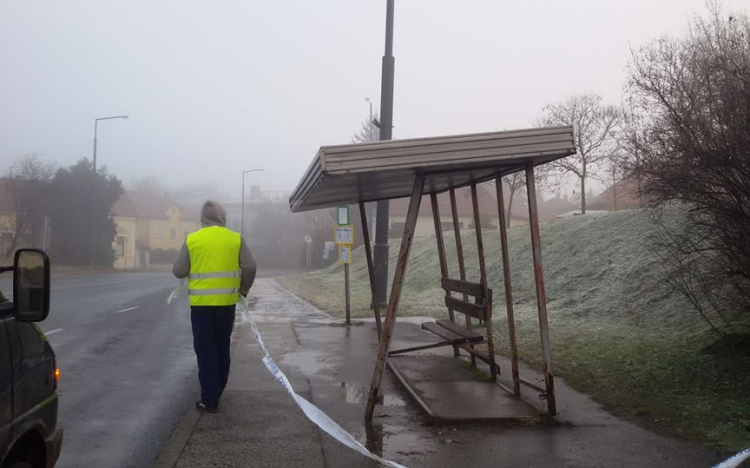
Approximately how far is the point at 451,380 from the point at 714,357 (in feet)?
9.49

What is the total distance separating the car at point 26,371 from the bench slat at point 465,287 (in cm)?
461

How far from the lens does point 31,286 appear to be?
2898 millimetres

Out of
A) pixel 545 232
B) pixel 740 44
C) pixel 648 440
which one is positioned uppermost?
pixel 740 44

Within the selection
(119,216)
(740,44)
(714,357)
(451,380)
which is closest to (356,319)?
(451,380)

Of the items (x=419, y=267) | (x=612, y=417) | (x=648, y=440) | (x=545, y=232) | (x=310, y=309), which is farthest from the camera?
(x=419, y=267)

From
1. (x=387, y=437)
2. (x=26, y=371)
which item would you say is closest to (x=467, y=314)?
(x=387, y=437)

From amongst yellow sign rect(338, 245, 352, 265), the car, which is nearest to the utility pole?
yellow sign rect(338, 245, 352, 265)

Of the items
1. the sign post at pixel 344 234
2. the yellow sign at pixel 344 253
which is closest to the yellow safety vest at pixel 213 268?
the sign post at pixel 344 234

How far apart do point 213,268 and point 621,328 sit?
24.6ft

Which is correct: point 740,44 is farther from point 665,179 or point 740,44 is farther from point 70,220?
point 70,220

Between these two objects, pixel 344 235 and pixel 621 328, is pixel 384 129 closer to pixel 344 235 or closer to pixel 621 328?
pixel 344 235

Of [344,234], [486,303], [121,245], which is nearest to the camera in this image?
[486,303]

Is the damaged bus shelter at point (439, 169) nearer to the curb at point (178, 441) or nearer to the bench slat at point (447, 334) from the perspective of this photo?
the bench slat at point (447, 334)

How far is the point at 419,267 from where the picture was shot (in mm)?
26906
